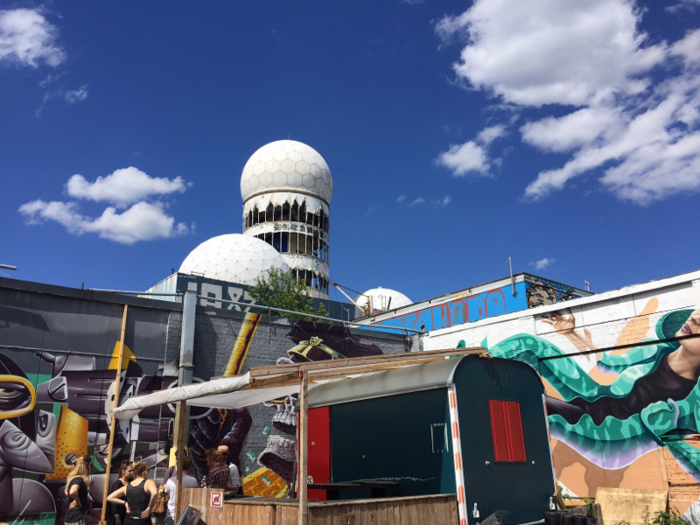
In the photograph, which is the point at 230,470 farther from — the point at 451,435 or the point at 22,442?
the point at 22,442

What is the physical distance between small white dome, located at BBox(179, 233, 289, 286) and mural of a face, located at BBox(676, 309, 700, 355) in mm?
27694

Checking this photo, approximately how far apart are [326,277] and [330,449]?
36854mm

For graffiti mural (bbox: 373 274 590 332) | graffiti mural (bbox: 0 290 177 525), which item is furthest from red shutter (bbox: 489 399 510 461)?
graffiti mural (bbox: 373 274 590 332)

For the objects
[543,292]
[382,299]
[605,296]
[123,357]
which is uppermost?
[382,299]

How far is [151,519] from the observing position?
7.47 meters

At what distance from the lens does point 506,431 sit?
9695mm

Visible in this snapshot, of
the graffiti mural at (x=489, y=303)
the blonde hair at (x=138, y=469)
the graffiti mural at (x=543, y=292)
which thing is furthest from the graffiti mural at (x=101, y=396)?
the graffiti mural at (x=543, y=292)

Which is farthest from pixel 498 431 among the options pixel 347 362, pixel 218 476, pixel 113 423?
pixel 113 423

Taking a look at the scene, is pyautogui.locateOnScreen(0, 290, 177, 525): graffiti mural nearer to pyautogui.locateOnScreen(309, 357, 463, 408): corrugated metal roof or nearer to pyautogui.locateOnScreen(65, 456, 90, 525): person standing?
pyautogui.locateOnScreen(65, 456, 90, 525): person standing

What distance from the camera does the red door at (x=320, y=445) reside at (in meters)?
11.2

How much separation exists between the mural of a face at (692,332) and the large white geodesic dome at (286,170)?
33719mm

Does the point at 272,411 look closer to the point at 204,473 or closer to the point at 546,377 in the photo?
the point at 204,473

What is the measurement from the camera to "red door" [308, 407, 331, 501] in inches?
440

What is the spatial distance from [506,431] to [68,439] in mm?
8737
